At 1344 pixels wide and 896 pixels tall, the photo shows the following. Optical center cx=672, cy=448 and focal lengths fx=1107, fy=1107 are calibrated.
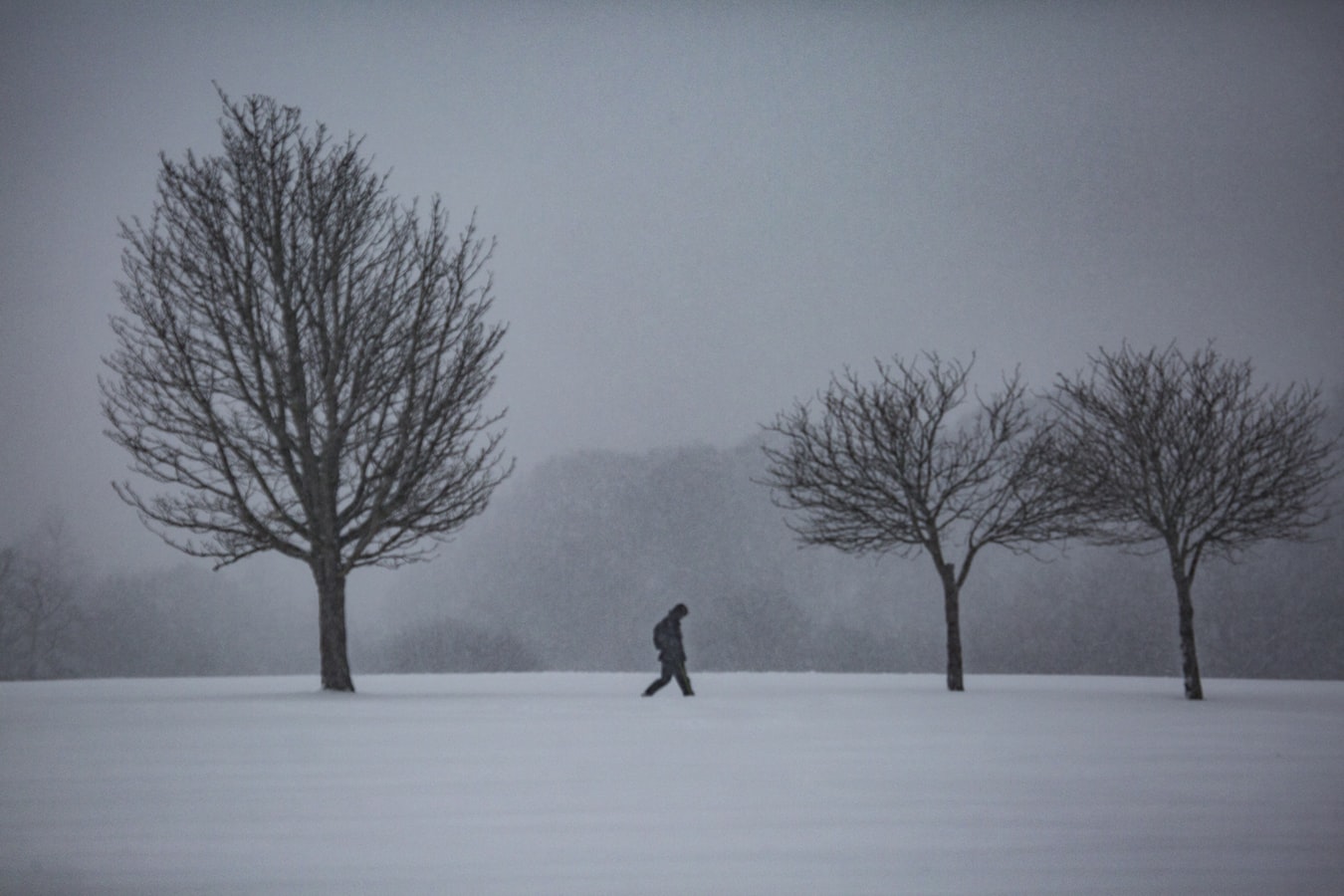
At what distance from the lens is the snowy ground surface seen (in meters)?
6.57

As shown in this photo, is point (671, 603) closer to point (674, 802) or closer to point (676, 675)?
point (676, 675)

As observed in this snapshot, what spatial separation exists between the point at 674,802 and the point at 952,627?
15.9 m

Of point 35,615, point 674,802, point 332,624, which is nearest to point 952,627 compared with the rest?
point 332,624

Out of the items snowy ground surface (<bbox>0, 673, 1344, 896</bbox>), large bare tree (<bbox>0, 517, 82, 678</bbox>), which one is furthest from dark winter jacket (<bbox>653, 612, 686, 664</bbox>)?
large bare tree (<bbox>0, 517, 82, 678</bbox>)

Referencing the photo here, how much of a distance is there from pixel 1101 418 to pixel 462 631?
44567mm

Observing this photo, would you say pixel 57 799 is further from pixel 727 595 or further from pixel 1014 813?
pixel 727 595

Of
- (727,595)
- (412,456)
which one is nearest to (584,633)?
(727,595)

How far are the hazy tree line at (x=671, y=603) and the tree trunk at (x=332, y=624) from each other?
32825 millimetres

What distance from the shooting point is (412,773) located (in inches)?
402

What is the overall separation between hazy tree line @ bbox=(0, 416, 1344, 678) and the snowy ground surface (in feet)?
130

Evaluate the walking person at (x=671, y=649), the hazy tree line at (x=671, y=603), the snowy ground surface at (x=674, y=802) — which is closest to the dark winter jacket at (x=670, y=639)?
the walking person at (x=671, y=649)

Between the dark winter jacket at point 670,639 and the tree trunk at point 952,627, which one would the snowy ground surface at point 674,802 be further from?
the tree trunk at point 952,627

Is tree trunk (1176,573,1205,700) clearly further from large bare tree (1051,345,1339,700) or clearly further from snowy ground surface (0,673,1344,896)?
snowy ground surface (0,673,1344,896)

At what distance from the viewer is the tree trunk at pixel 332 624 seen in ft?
71.7
